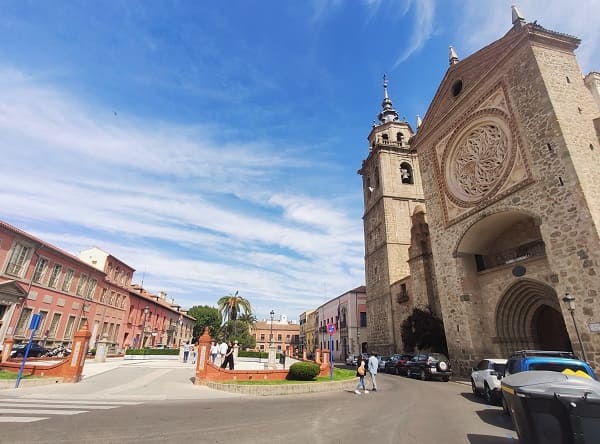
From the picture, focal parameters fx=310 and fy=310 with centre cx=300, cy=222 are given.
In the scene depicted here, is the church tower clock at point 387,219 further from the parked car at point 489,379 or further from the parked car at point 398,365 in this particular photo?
the parked car at point 489,379

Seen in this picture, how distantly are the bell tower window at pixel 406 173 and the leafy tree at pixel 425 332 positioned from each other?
56.3 ft

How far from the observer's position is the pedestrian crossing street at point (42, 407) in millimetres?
6879

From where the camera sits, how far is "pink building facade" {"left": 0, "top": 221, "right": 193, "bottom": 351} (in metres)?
21.9

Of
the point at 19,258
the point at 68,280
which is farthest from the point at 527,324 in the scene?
the point at 68,280

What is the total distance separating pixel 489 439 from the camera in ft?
19.8

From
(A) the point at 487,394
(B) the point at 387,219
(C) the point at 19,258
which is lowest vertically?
(A) the point at 487,394

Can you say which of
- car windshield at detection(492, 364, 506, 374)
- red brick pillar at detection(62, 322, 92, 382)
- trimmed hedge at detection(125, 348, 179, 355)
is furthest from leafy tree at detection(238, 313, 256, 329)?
car windshield at detection(492, 364, 506, 374)

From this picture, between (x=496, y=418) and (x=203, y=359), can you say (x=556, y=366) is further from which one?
(x=203, y=359)

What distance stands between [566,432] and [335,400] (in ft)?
26.1

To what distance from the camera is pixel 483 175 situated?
17828 mm

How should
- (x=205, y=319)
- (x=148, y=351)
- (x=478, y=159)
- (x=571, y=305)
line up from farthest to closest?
(x=205, y=319) < (x=148, y=351) < (x=478, y=159) < (x=571, y=305)

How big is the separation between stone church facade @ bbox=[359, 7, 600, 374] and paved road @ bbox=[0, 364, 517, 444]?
6855 mm

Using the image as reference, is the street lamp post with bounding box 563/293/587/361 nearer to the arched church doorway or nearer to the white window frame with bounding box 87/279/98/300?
the arched church doorway

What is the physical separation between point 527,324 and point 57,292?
34.7 meters
